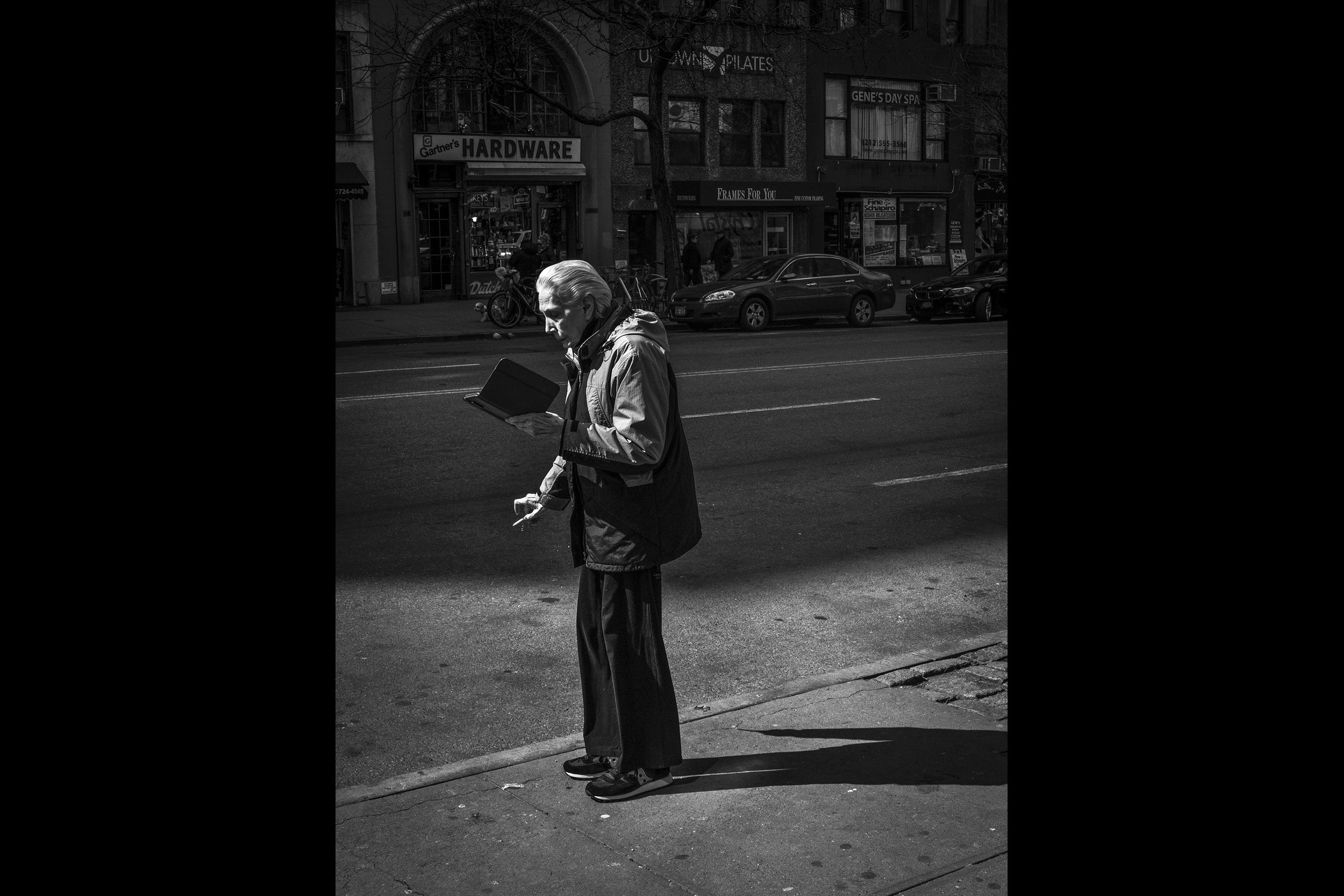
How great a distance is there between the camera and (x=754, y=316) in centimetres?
2548

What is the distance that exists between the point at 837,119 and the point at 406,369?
24.5 m

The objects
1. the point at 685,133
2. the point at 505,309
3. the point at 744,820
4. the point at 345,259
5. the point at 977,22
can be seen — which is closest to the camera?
the point at 744,820

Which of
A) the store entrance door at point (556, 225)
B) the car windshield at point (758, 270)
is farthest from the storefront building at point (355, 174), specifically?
the car windshield at point (758, 270)

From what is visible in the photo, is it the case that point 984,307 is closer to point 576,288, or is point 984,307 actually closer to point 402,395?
point 402,395

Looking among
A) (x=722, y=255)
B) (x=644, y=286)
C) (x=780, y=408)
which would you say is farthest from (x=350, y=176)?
(x=780, y=408)

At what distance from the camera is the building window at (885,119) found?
129ft

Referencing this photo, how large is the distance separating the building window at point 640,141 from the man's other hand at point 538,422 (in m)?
31.3

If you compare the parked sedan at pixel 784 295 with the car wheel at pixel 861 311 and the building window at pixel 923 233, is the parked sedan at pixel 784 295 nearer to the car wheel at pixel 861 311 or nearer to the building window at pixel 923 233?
the car wheel at pixel 861 311

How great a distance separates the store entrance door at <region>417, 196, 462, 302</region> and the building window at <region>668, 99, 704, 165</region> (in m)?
6.21

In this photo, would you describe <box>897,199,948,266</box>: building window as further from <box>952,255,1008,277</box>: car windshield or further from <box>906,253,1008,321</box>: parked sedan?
<box>906,253,1008,321</box>: parked sedan
